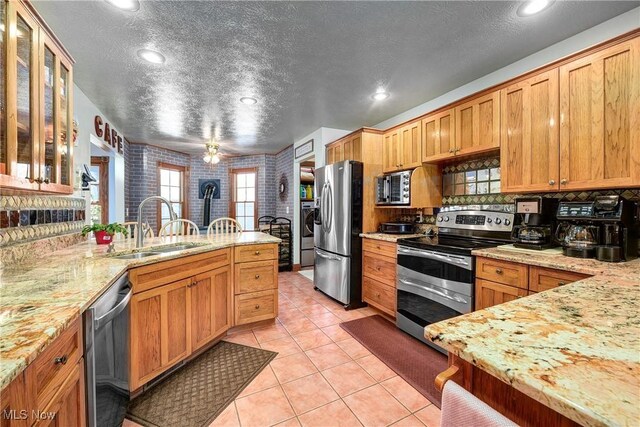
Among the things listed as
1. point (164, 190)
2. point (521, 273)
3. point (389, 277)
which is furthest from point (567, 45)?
point (164, 190)

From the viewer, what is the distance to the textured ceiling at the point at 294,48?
1737 mm

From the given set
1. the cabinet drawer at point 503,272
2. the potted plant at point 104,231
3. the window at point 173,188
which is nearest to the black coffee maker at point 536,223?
the cabinet drawer at point 503,272

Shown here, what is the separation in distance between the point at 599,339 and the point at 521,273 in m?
1.29

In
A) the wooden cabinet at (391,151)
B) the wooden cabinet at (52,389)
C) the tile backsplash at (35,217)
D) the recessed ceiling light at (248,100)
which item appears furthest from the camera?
the wooden cabinet at (391,151)

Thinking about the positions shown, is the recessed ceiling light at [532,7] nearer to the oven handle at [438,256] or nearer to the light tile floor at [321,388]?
the oven handle at [438,256]

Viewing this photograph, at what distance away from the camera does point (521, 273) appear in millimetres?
1742

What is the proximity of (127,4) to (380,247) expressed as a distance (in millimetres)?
2835

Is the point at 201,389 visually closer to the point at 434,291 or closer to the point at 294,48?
the point at 434,291

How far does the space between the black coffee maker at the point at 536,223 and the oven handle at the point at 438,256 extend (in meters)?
0.42

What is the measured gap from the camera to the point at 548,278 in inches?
63.7

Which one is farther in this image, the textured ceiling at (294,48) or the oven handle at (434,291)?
the oven handle at (434,291)

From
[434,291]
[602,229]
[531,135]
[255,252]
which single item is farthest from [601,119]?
[255,252]

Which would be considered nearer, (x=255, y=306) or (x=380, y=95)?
(x=255, y=306)

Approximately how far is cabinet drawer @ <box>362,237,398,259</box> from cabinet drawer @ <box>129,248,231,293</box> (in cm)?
162
